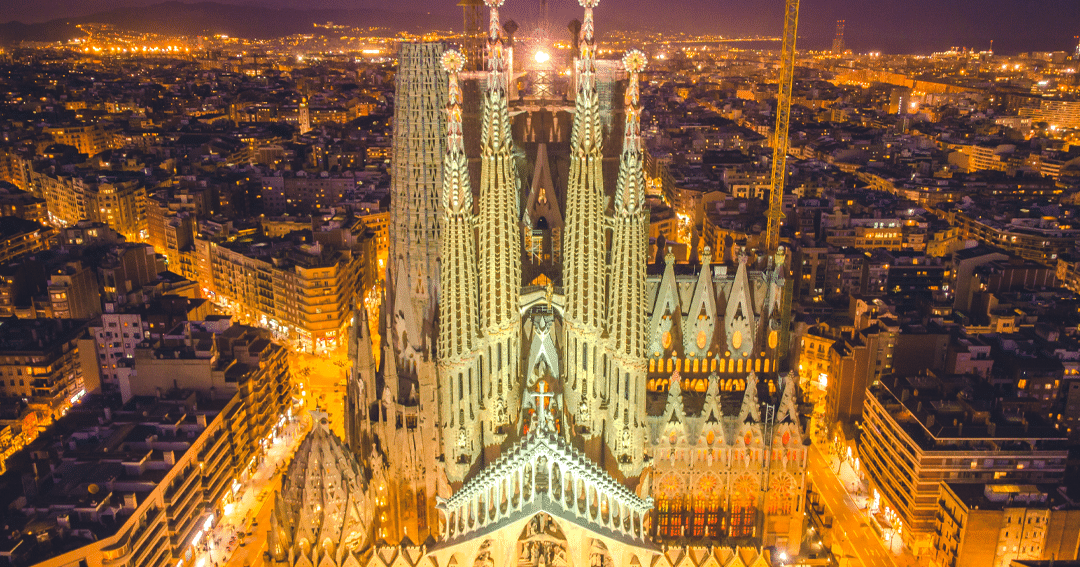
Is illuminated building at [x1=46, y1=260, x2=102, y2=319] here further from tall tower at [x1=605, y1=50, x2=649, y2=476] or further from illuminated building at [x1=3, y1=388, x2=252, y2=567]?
tall tower at [x1=605, y1=50, x2=649, y2=476]

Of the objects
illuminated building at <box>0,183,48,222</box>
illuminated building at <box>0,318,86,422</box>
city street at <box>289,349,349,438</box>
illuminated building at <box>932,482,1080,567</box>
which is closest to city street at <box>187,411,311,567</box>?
city street at <box>289,349,349,438</box>

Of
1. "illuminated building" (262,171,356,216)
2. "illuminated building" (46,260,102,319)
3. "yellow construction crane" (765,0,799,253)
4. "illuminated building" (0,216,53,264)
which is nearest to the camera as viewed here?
"illuminated building" (46,260,102,319)

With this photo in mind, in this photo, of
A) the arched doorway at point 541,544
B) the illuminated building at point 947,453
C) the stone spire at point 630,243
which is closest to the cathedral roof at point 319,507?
the arched doorway at point 541,544

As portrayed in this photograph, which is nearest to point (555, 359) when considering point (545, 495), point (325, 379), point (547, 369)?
point (547, 369)

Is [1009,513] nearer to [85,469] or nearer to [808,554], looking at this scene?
[808,554]

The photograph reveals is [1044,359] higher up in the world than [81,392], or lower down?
higher up

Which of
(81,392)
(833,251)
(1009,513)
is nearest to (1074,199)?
(833,251)
